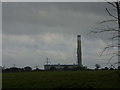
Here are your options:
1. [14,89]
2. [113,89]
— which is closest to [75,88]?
[113,89]

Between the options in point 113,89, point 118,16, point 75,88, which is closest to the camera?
point 118,16

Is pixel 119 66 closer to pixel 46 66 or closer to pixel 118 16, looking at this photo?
pixel 118 16

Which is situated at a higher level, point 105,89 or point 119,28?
point 119,28

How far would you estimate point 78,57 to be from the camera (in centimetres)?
13112

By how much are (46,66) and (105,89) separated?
159 m

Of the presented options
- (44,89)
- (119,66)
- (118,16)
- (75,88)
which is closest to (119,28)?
(118,16)

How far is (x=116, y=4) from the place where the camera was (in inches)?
619

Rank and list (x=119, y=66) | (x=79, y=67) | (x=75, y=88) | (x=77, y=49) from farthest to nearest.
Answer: (x=79, y=67) → (x=77, y=49) → (x=75, y=88) → (x=119, y=66)

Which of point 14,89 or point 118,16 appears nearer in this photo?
point 118,16

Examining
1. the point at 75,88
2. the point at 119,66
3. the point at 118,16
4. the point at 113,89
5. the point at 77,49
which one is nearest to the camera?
the point at 118,16

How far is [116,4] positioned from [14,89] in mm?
15427

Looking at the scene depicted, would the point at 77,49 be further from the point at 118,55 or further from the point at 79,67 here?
the point at 118,55

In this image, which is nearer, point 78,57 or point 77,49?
point 77,49

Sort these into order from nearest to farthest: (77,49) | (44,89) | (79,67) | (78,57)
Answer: (44,89) < (77,49) < (78,57) < (79,67)
